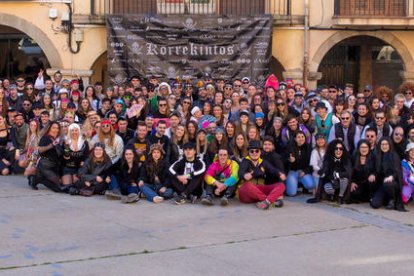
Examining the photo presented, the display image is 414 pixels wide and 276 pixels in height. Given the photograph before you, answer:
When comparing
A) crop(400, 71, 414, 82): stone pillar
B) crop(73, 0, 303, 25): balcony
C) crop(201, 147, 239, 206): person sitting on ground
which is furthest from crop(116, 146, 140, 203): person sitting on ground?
crop(400, 71, 414, 82): stone pillar

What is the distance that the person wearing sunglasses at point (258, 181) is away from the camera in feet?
32.5

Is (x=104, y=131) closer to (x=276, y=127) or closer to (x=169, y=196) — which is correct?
(x=169, y=196)

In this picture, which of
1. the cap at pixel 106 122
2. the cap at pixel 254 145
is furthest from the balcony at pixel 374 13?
the cap at pixel 106 122

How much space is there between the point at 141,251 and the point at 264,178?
11.4ft

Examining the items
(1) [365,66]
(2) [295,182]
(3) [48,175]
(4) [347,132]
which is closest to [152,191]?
(3) [48,175]


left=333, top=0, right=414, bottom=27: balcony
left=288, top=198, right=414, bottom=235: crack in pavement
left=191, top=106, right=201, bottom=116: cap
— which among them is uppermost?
left=333, top=0, right=414, bottom=27: balcony

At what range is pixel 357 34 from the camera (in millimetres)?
16828

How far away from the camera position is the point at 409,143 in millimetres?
10352

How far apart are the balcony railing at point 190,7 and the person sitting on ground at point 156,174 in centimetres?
709

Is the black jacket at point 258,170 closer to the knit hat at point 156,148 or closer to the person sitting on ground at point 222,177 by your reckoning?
the person sitting on ground at point 222,177

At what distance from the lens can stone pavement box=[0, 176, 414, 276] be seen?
267 inches

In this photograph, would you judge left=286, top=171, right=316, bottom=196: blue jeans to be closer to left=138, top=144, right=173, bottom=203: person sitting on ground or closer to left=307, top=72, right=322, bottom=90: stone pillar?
left=138, top=144, right=173, bottom=203: person sitting on ground

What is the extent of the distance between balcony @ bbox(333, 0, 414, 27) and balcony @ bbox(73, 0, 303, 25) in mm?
1002

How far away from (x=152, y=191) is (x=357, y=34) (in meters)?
8.63
